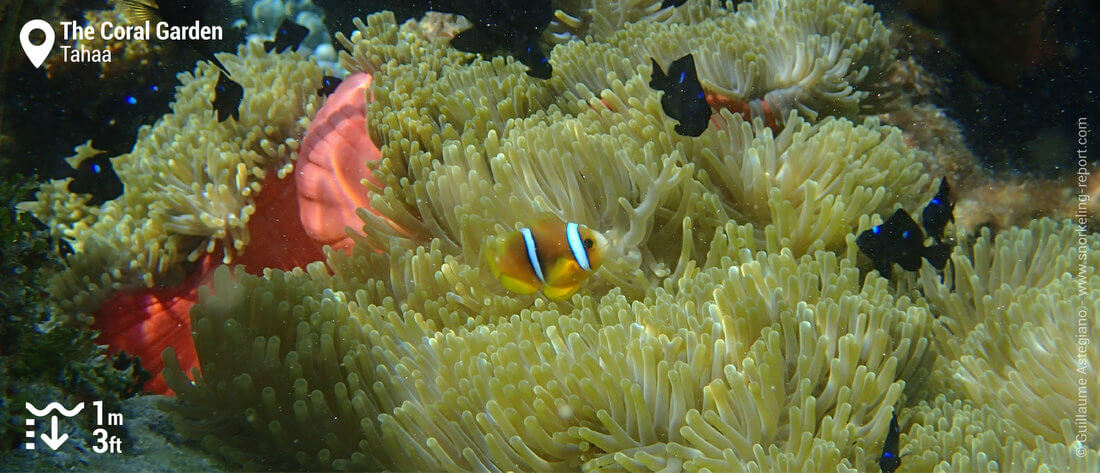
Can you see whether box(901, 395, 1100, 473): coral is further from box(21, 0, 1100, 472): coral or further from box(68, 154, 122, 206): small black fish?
box(68, 154, 122, 206): small black fish

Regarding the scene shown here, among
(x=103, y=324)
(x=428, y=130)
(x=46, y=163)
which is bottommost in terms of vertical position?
(x=103, y=324)

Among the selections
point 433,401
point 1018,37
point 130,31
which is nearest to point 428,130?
point 433,401

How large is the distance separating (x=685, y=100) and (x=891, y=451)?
1.10 metres

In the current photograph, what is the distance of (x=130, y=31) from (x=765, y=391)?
366 cm

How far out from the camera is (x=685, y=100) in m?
1.90

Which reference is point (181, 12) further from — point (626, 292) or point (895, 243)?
point (895, 243)

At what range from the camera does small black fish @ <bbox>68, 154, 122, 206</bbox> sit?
2.55 metres

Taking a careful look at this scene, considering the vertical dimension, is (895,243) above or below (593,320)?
above

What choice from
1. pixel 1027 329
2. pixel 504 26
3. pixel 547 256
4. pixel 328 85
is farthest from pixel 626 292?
pixel 328 85

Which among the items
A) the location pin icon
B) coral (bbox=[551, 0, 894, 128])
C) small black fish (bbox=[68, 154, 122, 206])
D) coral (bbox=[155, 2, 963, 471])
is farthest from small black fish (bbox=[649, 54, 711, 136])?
small black fish (bbox=[68, 154, 122, 206])

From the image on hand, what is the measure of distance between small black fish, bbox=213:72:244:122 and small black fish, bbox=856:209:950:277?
7.83 ft

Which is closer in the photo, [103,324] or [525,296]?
[525,296]

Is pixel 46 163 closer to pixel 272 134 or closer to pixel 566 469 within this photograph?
pixel 272 134

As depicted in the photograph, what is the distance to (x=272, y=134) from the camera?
8.73 ft
